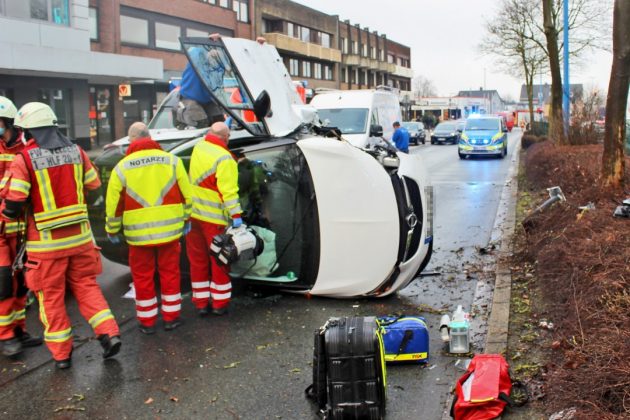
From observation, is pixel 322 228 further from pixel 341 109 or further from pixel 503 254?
pixel 341 109

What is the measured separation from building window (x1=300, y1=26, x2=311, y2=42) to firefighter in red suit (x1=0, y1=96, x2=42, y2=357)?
53864 mm

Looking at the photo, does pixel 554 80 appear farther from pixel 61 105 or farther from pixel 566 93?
pixel 61 105

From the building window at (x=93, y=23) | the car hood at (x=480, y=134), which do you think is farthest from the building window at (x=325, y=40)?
the car hood at (x=480, y=134)

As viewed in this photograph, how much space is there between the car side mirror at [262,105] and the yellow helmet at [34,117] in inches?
85.8

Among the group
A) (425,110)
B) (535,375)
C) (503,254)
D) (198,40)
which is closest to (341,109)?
(503,254)

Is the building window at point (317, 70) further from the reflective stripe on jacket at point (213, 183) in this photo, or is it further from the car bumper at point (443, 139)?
the reflective stripe on jacket at point (213, 183)

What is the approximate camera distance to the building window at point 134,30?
115 ft

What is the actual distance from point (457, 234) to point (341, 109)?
359 inches

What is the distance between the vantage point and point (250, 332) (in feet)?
18.7

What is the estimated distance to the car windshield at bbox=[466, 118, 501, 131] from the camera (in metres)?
27.8

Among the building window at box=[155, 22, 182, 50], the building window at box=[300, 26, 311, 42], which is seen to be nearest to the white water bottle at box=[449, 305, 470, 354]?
the building window at box=[155, 22, 182, 50]

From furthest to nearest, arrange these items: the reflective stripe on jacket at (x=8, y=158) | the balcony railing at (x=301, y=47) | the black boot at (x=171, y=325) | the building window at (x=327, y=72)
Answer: the building window at (x=327, y=72)
the balcony railing at (x=301, y=47)
the black boot at (x=171, y=325)
the reflective stripe on jacket at (x=8, y=158)

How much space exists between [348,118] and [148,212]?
524 inches

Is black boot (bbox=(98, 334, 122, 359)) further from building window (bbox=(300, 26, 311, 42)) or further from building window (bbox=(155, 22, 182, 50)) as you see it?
building window (bbox=(300, 26, 311, 42))
